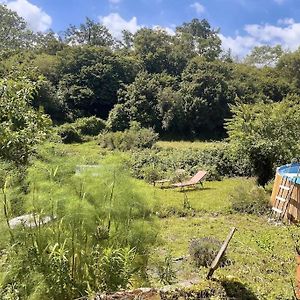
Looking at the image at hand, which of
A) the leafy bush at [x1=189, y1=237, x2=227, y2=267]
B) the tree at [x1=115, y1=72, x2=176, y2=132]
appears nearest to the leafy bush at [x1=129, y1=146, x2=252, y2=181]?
the tree at [x1=115, y1=72, x2=176, y2=132]

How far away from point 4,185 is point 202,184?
14.9 meters

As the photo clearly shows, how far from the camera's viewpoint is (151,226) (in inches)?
193

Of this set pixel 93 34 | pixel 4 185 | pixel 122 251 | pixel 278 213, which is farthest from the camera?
pixel 93 34

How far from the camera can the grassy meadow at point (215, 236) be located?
4.74 m

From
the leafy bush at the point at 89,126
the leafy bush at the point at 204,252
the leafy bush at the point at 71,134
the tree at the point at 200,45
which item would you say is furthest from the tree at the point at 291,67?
the leafy bush at the point at 204,252

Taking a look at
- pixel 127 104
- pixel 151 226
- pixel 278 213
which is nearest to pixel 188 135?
pixel 127 104

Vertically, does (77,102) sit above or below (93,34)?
below

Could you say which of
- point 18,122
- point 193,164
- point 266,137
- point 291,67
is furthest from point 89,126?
point 18,122

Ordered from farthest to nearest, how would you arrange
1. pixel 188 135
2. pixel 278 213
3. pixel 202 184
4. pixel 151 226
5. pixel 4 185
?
pixel 188 135, pixel 202 184, pixel 278 213, pixel 151 226, pixel 4 185

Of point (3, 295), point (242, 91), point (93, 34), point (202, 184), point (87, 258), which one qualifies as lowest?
point (202, 184)

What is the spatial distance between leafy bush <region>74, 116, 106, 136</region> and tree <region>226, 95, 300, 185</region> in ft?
60.5

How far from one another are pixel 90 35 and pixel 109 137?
91.5 feet

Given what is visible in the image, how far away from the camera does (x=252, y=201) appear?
13461 millimetres

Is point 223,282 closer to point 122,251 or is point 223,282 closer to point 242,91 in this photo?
point 122,251
